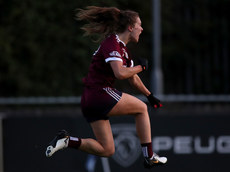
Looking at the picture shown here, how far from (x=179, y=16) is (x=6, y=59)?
15.3 feet

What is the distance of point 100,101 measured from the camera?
578cm

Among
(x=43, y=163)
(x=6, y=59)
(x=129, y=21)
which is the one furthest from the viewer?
(x=6, y=59)

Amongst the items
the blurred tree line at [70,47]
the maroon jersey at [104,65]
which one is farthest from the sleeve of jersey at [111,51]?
the blurred tree line at [70,47]

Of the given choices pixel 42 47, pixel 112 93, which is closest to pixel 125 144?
pixel 112 93

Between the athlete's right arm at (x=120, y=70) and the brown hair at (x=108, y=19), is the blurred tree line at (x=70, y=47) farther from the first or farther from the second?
the athlete's right arm at (x=120, y=70)

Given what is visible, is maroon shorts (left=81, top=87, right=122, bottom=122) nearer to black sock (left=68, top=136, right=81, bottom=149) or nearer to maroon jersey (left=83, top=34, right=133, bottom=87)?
maroon jersey (left=83, top=34, right=133, bottom=87)

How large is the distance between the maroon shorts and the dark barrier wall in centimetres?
253

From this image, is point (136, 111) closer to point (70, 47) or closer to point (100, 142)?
point (100, 142)

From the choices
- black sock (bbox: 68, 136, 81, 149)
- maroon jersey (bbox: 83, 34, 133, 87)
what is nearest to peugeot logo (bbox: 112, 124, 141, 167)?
black sock (bbox: 68, 136, 81, 149)

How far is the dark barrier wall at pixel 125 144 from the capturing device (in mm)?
8242

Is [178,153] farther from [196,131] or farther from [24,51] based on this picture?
[24,51]

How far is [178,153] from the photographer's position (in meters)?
8.27

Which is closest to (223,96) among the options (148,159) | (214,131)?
(214,131)

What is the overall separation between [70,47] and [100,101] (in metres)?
7.63
